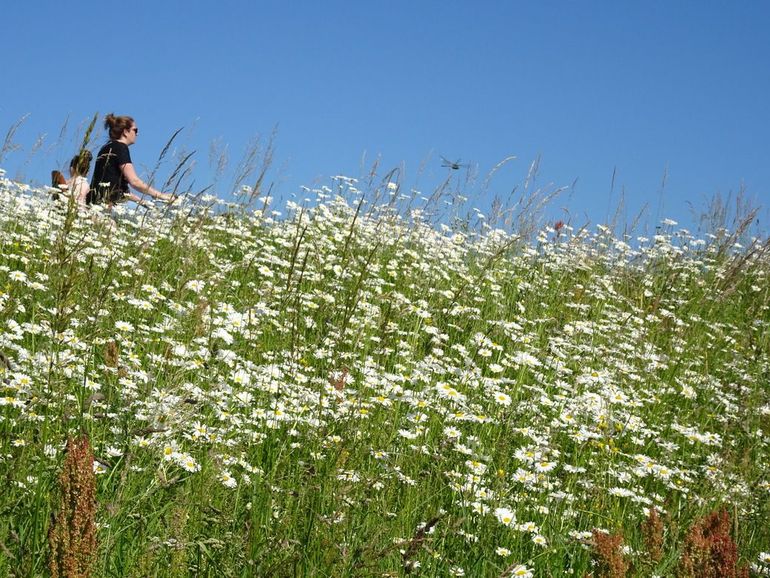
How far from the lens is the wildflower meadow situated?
7.98 ft

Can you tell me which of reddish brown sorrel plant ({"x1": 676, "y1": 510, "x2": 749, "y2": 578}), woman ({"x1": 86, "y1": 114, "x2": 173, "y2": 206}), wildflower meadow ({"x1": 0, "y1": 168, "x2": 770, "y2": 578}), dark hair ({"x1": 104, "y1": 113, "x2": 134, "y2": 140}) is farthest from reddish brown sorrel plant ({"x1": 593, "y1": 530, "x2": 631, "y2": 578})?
dark hair ({"x1": 104, "y1": 113, "x2": 134, "y2": 140})

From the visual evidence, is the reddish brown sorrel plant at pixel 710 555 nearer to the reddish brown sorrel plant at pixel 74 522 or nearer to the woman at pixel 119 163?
the reddish brown sorrel plant at pixel 74 522

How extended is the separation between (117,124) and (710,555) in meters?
9.09

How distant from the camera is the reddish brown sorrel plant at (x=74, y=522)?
1.82 m

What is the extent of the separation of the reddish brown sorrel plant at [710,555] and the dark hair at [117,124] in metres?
8.91

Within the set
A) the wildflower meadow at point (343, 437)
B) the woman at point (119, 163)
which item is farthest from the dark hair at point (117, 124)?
the wildflower meadow at point (343, 437)

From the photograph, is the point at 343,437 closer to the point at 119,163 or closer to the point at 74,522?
the point at 74,522

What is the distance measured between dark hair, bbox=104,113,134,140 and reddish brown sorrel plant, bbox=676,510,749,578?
8.91 m

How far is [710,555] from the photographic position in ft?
8.18

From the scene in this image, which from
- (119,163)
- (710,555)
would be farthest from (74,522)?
(119,163)

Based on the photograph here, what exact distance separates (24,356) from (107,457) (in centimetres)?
60

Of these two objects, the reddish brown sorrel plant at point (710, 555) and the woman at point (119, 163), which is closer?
the reddish brown sorrel plant at point (710, 555)

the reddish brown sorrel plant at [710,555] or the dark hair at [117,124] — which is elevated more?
the dark hair at [117,124]

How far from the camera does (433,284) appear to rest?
23.6 ft
